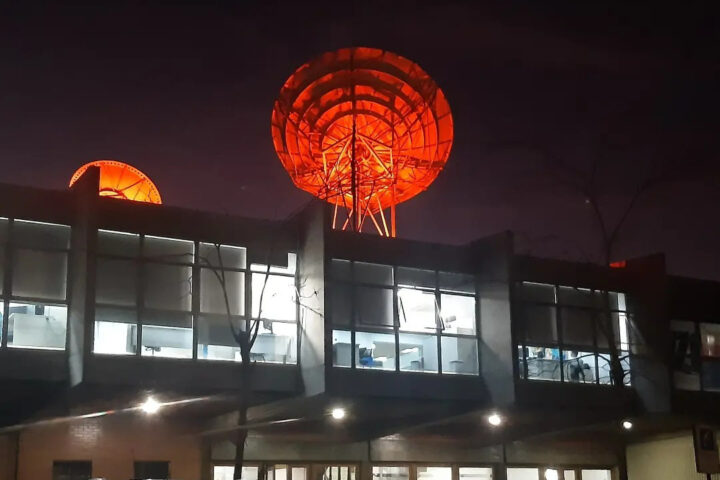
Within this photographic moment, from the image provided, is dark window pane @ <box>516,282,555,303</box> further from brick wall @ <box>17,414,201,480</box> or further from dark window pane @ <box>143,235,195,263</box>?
brick wall @ <box>17,414,201,480</box>

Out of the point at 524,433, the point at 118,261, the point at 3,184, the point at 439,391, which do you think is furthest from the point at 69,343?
the point at 524,433

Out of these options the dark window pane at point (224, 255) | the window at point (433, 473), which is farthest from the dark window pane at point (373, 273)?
the window at point (433, 473)

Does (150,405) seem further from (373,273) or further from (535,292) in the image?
(535,292)

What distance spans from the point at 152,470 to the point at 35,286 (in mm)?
6760

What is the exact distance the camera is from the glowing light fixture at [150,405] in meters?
24.5

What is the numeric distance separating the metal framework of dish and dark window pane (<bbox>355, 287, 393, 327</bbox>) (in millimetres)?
5721

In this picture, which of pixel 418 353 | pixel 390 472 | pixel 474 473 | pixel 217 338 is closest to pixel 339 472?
pixel 390 472

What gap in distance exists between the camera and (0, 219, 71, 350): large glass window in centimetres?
2248

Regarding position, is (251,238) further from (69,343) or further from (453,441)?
(453,441)

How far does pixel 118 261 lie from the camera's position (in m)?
23.8

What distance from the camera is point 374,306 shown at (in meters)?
26.6

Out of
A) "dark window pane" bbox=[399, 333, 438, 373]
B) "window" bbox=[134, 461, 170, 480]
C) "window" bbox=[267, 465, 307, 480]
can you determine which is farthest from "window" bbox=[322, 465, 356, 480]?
"dark window pane" bbox=[399, 333, 438, 373]

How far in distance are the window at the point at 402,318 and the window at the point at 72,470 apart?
709 cm

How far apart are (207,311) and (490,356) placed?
8.12 metres
